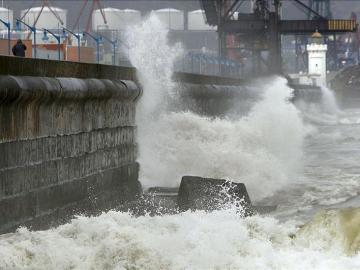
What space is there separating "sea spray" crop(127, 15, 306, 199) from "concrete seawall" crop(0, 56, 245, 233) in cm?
165

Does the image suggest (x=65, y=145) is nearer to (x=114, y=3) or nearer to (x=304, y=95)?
(x=304, y=95)

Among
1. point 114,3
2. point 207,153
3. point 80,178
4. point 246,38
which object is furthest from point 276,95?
point 114,3

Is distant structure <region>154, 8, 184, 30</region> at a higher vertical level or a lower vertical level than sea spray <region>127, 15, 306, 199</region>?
higher

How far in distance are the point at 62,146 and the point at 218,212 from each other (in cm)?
194

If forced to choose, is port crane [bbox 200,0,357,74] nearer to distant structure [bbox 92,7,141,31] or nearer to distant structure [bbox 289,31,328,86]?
distant structure [bbox 289,31,328,86]

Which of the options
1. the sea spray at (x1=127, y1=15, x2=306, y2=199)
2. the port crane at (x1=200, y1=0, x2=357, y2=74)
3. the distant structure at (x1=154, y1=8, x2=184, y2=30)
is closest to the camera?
the sea spray at (x1=127, y1=15, x2=306, y2=199)

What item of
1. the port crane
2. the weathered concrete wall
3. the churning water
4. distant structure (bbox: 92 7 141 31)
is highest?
distant structure (bbox: 92 7 141 31)

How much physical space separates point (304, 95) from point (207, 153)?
55.7 m

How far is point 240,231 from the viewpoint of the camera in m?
11.0

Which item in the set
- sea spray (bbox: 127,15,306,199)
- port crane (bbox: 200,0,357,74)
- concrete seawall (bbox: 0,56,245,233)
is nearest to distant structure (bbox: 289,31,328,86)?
port crane (bbox: 200,0,357,74)

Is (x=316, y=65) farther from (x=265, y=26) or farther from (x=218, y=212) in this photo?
(x=218, y=212)

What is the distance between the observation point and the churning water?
9.96 metres

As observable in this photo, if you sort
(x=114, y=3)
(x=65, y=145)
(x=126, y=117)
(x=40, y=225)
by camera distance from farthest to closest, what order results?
(x=114, y=3) → (x=126, y=117) → (x=65, y=145) → (x=40, y=225)

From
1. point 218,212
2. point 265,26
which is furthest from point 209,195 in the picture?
point 265,26
